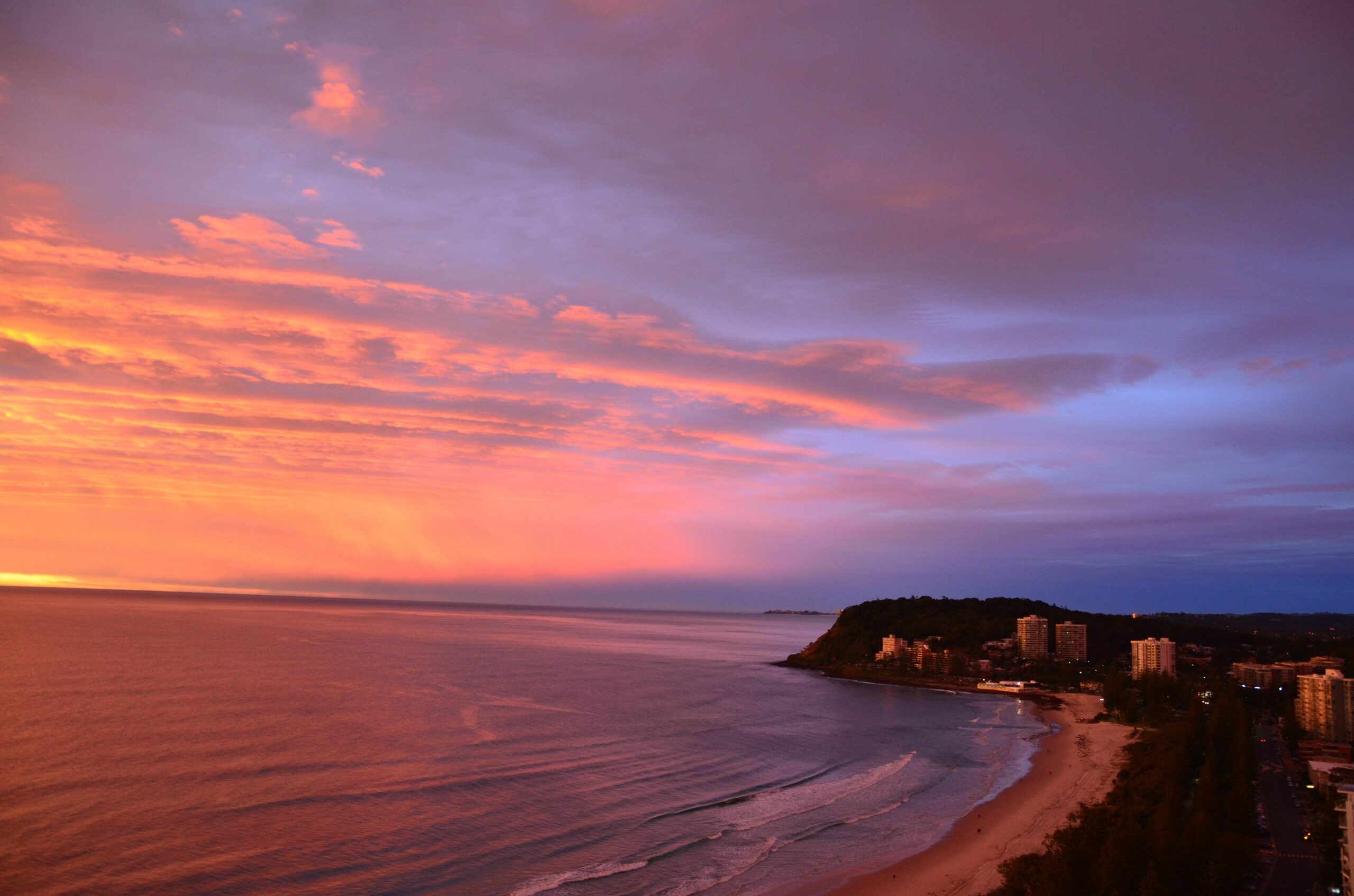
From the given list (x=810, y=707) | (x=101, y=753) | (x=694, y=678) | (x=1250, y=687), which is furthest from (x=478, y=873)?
(x=1250, y=687)

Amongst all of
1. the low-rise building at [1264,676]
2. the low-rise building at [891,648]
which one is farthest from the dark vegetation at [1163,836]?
the low-rise building at [891,648]

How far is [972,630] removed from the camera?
130 metres

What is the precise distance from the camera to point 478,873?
24.7m

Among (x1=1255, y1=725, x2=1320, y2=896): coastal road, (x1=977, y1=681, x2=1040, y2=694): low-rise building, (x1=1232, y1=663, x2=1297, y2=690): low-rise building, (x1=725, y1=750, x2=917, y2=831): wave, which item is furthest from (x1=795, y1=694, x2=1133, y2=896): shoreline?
(x1=977, y1=681, x2=1040, y2=694): low-rise building

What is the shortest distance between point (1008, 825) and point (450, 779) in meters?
23.8

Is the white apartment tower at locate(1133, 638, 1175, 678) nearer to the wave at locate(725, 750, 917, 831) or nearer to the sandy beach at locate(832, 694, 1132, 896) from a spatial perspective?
the sandy beach at locate(832, 694, 1132, 896)

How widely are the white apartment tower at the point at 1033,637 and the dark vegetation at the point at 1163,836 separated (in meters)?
82.8

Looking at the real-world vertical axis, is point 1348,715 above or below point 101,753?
above

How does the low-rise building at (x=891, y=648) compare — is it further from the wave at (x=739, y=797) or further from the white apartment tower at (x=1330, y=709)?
the wave at (x=739, y=797)

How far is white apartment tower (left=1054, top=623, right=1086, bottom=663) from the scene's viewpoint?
117312 mm

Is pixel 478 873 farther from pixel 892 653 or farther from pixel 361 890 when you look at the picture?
pixel 892 653

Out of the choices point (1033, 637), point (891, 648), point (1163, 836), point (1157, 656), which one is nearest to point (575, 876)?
point (1163, 836)

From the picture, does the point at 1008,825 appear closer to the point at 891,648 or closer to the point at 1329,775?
the point at 1329,775

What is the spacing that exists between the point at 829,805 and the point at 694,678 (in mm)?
56450
